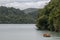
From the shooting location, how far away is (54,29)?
2960 inches

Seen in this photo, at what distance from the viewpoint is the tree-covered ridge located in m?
70.1

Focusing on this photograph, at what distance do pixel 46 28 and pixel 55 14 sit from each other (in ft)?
47.3

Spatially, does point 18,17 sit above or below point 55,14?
below

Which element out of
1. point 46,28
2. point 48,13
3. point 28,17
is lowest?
point 28,17

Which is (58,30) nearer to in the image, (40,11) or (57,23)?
(57,23)

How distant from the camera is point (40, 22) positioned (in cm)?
8156

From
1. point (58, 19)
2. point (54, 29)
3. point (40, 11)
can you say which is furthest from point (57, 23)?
point (40, 11)

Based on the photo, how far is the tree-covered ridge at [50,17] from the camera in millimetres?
70062

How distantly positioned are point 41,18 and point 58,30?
35.8 feet

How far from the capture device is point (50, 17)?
244 feet

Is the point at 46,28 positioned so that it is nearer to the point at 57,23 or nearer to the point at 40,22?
the point at 40,22

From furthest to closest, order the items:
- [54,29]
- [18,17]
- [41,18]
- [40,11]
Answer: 1. [18,17]
2. [40,11]
3. [41,18]
4. [54,29]

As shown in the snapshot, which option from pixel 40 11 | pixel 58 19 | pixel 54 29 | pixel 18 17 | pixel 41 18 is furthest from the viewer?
pixel 18 17

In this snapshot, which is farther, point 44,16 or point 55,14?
point 44,16
